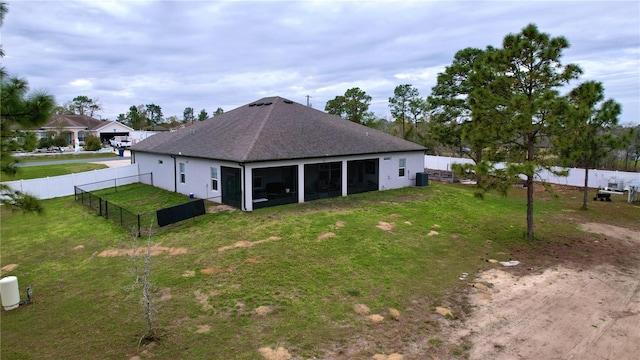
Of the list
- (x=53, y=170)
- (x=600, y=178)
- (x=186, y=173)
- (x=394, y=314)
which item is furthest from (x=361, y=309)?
(x=53, y=170)

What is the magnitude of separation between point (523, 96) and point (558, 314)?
8112 mm

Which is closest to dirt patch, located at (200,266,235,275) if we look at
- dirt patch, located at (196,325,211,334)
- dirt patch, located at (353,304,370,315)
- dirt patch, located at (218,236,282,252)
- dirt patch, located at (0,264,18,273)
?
dirt patch, located at (218,236,282,252)

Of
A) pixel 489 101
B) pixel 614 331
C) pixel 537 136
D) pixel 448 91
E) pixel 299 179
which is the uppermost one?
pixel 448 91

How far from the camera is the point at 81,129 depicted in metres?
63.0

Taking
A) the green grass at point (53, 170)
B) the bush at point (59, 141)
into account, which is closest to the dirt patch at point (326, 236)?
the green grass at point (53, 170)

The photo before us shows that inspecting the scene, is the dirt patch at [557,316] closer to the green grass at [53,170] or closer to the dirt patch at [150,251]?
the dirt patch at [150,251]

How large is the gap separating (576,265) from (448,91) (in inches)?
847

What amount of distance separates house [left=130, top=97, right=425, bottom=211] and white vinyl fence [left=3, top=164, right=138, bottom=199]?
2.13m

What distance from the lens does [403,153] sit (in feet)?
84.9

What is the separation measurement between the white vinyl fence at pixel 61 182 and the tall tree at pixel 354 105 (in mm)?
29236

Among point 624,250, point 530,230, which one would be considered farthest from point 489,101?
point 624,250

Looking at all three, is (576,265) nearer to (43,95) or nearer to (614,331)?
(614,331)

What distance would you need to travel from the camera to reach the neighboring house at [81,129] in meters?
56.9

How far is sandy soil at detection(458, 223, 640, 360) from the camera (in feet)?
25.1
